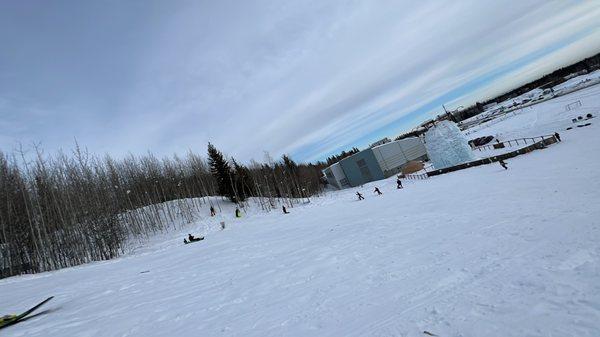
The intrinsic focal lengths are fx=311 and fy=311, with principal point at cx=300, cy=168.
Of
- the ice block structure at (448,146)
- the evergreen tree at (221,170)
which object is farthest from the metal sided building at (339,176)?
the ice block structure at (448,146)

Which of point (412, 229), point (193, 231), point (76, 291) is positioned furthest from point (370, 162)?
point (76, 291)

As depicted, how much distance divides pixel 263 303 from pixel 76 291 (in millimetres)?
9039

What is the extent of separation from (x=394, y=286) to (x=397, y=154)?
6391 cm

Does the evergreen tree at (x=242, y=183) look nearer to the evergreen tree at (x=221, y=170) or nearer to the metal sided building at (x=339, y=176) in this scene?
the evergreen tree at (x=221, y=170)

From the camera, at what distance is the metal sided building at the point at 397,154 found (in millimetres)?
65438

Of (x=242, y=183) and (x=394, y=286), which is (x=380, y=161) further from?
(x=394, y=286)

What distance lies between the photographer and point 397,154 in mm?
67500

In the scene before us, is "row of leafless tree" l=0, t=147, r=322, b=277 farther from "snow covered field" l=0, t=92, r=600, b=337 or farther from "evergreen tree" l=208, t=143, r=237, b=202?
"snow covered field" l=0, t=92, r=600, b=337

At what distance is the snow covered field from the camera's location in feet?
16.1

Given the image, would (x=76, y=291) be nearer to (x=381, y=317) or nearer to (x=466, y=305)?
(x=381, y=317)

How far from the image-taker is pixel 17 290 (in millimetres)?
13773

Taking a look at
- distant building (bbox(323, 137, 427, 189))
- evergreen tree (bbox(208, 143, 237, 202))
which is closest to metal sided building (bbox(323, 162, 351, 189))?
distant building (bbox(323, 137, 427, 189))

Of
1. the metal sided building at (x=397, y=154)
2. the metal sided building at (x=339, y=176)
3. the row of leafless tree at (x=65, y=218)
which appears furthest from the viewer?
the metal sided building at (x=339, y=176)

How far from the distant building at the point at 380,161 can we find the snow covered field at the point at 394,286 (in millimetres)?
51504
